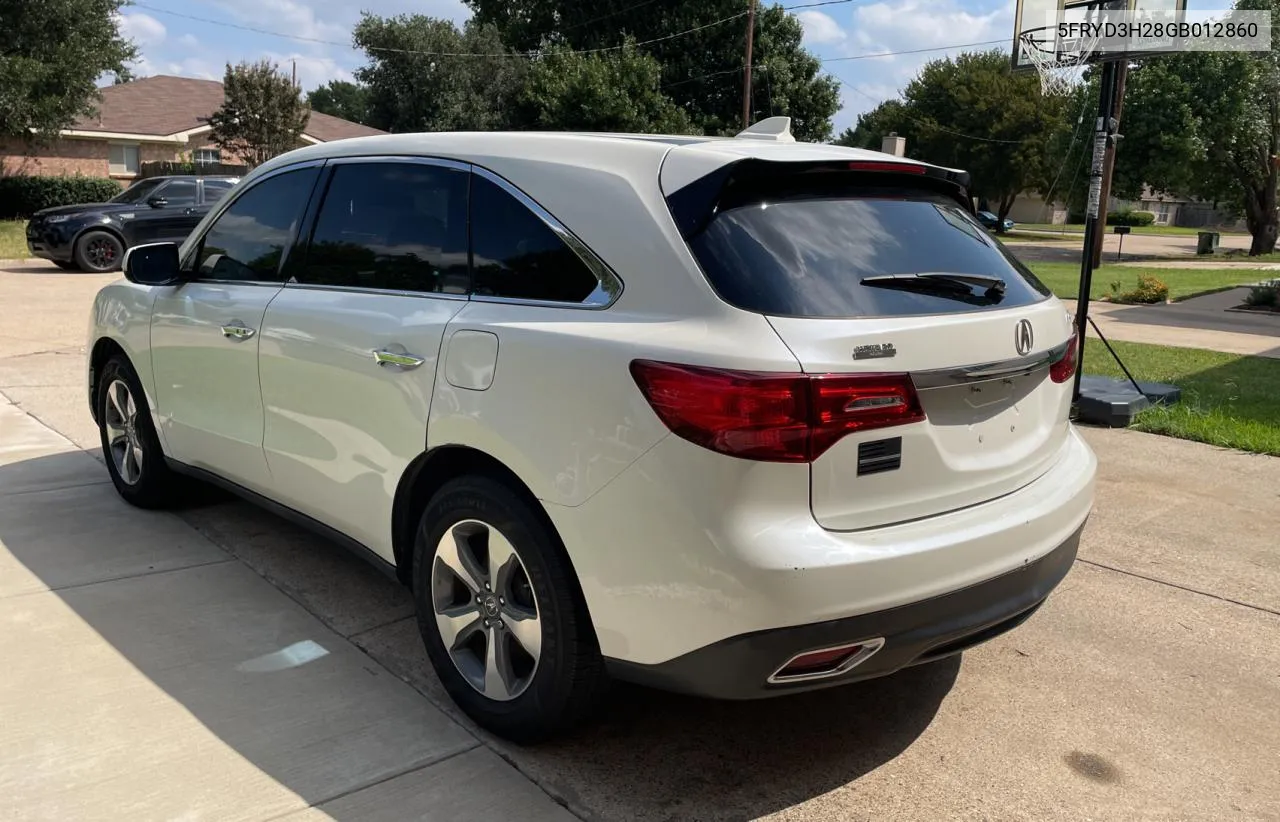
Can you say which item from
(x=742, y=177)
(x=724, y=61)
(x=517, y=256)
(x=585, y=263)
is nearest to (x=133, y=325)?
(x=517, y=256)

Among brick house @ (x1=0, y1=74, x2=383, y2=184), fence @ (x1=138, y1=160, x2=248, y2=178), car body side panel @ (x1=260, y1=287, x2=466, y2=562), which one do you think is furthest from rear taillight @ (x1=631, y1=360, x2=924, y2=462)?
fence @ (x1=138, y1=160, x2=248, y2=178)

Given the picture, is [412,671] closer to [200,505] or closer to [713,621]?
[713,621]

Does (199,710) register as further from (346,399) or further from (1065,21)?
(1065,21)

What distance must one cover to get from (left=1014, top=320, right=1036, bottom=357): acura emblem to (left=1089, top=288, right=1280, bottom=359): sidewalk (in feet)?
31.3

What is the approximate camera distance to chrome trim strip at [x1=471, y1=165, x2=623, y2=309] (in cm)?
Result: 265

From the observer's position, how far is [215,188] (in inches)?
737

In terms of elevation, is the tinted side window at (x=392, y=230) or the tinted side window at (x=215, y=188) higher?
the tinted side window at (x=215, y=188)

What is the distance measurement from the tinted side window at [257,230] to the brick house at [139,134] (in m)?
29.4

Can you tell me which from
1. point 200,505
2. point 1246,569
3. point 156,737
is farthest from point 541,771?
point 1246,569

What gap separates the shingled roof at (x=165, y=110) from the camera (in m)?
35.6

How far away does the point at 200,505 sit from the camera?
5141 mm

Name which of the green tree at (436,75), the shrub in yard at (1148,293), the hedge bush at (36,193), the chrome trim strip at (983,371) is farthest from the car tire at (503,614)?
the green tree at (436,75)

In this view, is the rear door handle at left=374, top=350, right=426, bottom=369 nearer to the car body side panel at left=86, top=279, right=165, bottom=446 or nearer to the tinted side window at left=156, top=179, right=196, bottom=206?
the car body side panel at left=86, top=279, right=165, bottom=446

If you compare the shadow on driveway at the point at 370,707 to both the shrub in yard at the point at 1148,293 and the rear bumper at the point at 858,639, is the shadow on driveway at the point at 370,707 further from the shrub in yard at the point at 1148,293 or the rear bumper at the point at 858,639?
the shrub in yard at the point at 1148,293
